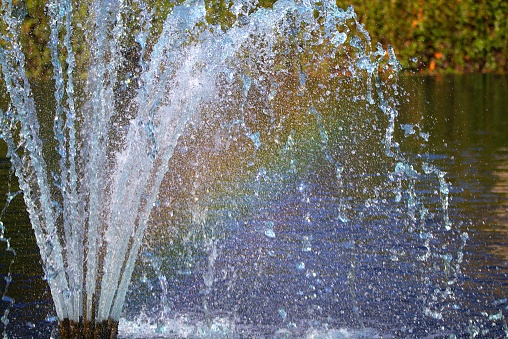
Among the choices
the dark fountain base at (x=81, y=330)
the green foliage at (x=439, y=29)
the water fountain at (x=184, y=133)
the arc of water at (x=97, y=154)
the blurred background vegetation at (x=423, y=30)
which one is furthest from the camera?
→ the green foliage at (x=439, y=29)

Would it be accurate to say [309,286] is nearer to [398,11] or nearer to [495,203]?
[495,203]

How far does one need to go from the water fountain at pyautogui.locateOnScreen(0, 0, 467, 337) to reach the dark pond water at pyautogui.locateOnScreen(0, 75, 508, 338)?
6cm

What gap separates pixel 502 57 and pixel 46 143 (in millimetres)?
9562

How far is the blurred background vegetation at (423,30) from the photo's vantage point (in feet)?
47.9

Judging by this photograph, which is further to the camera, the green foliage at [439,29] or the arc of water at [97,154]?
the green foliage at [439,29]

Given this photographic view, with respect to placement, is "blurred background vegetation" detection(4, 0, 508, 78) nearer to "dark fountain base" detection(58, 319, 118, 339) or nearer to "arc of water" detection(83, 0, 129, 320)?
"arc of water" detection(83, 0, 129, 320)

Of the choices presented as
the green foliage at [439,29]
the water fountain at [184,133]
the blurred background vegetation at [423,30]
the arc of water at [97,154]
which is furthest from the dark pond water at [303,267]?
the green foliage at [439,29]

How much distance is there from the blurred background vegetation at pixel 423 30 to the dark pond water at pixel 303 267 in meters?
7.18

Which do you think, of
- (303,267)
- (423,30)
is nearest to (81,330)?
(303,267)

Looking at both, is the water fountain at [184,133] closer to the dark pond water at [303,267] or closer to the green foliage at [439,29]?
the dark pond water at [303,267]

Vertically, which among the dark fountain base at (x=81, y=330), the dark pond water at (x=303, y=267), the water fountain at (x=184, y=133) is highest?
the water fountain at (x=184, y=133)

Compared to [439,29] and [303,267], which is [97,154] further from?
[439,29]

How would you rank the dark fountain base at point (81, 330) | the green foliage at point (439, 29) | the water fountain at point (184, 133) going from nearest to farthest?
the dark fountain base at point (81, 330) → the water fountain at point (184, 133) → the green foliage at point (439, 29)

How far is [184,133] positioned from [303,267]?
14.7 ft
